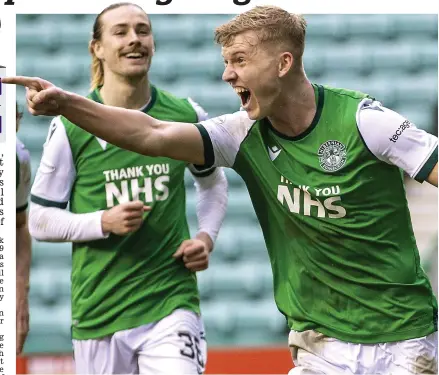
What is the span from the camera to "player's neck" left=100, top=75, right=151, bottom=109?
13.3ft

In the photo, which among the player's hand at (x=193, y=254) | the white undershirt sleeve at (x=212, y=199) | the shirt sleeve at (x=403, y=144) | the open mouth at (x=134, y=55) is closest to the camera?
the shirt sleeve at (x=403, y=144)

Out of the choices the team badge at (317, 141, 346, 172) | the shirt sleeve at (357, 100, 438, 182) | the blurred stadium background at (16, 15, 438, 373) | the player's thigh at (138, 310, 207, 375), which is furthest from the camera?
the blurred stadium background at (16, 15, 438, 373)

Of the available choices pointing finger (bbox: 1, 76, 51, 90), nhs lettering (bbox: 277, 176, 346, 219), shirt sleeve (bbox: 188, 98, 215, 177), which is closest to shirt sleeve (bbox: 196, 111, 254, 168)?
nhs lettering (bbox: 277, 176, 346, 219)

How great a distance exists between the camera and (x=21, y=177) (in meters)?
4.27

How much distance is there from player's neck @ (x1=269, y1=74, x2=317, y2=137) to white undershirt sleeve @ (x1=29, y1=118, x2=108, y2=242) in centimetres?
102

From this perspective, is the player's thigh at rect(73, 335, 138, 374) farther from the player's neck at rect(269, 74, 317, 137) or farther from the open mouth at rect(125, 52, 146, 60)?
the player's neck at rect(269, 74, 317, 137)

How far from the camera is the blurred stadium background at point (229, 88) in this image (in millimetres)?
5668

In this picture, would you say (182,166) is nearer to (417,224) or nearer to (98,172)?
(98,172)

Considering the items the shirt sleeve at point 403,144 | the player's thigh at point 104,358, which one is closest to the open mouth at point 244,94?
the shirt sleeve at point 403,144

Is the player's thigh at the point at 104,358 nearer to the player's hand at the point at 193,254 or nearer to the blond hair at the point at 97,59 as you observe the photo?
the player's hand at the point at 193,254

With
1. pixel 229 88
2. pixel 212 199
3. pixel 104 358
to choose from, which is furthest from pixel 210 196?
pixel 229 88

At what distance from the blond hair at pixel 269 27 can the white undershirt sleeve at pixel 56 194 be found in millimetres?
992

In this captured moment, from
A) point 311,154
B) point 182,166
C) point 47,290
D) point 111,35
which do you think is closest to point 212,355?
point 47,290

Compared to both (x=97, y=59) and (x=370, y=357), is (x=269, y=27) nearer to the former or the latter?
(x=370, y=357)
